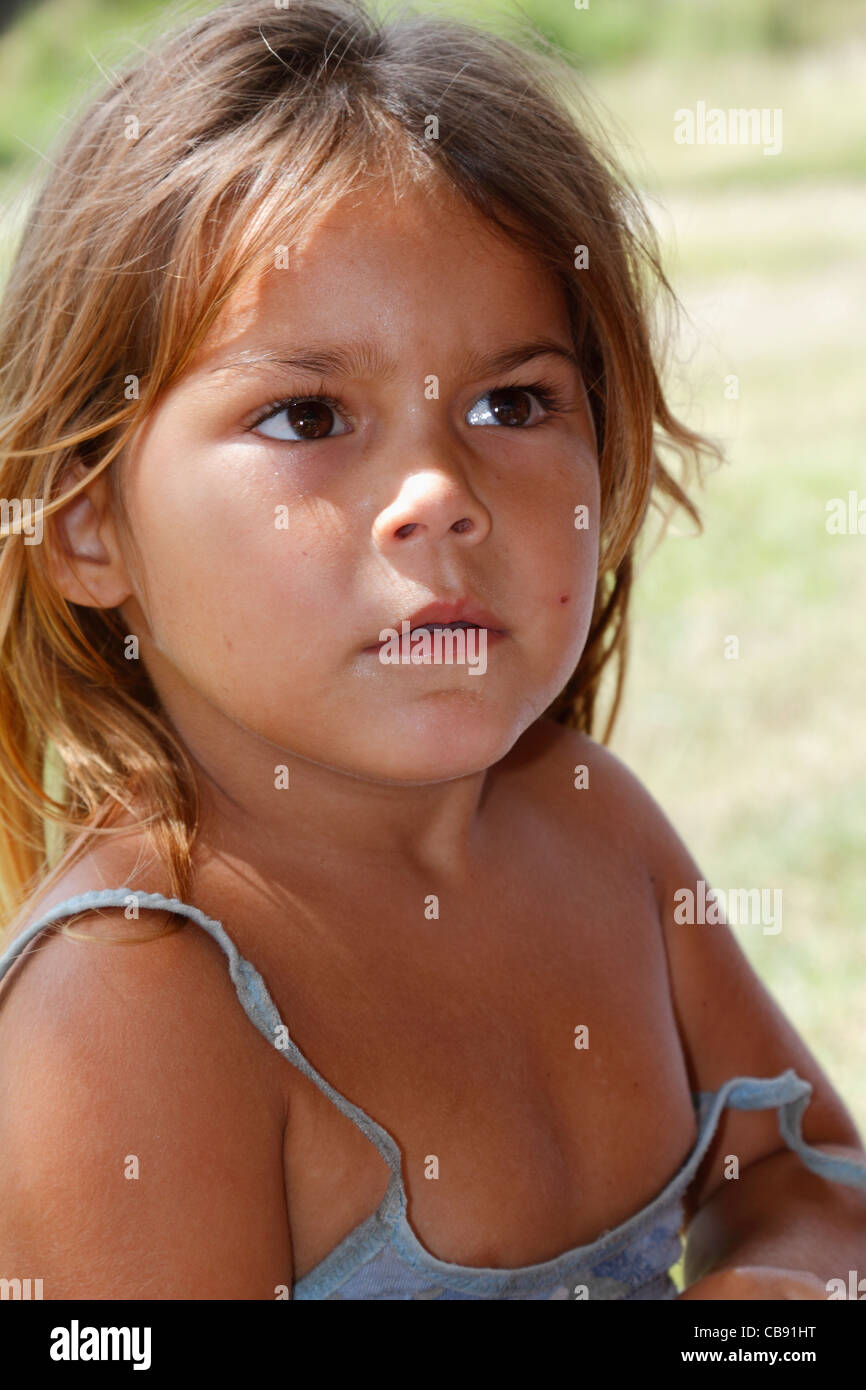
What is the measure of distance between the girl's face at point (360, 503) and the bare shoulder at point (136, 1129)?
0.18 meters

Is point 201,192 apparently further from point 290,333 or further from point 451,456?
point 451,456

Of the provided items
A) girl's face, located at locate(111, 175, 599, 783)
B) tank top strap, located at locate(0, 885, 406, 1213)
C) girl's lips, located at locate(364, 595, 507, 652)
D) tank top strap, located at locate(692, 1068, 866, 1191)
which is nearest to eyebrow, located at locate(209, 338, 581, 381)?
girl's face, located at locate(111, 175, 599, 783)

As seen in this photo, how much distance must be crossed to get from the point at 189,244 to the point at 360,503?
19 centimetres

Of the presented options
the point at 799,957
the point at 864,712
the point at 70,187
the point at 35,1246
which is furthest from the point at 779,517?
the point at 35,1246

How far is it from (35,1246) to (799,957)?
1606 mm

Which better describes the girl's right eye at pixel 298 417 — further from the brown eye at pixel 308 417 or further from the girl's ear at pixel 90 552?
the girl's ear at pixel 90 552

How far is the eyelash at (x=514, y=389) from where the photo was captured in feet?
3.23

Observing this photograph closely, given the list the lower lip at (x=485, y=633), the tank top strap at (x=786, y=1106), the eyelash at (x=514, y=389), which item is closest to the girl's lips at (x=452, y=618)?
the lower lip at (x=485, y=633)

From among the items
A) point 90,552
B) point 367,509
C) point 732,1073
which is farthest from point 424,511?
point 732,1073

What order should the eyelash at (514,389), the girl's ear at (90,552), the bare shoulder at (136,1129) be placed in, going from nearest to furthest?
the bare shoulder at (136,1129), the eyelash at (514,389), the girl's ear at (90,552)

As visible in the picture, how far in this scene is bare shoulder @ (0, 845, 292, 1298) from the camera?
0.88 metres

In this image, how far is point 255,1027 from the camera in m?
0.95

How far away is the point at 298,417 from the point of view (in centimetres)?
99

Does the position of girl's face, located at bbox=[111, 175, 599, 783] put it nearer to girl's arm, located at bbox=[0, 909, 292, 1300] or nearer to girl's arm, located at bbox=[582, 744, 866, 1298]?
girl's arm, located at bbox=[0, 909, 292, 1300]
